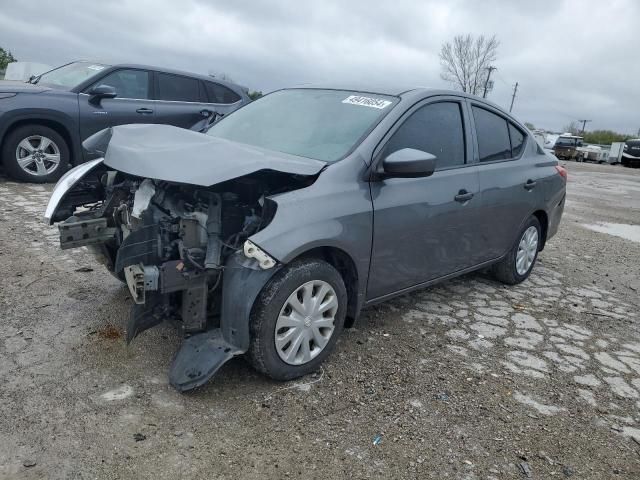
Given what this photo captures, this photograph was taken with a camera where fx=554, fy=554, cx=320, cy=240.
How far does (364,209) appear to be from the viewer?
322 centimetres

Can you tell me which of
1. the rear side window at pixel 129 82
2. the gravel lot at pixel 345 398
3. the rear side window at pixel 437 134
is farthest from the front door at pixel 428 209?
the rear side window at pixel 129 82

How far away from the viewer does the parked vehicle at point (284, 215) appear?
2.82 metres

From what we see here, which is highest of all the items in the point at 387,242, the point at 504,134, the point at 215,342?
the point at 504,134

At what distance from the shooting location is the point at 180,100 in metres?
8.25

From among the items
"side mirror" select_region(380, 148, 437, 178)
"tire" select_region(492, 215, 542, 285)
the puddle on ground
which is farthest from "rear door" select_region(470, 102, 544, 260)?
the puddle on ground

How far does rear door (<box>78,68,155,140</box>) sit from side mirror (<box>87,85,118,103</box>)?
0.13 feet

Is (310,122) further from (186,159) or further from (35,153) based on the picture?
(35,153)

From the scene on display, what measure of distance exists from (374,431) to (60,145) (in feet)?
20.9

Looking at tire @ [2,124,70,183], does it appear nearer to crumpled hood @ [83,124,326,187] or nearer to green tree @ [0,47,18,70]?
crumpled hood @ [83,124,326,187]

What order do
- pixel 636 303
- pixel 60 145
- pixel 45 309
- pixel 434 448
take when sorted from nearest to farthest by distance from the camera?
pixel 434 448 < pixel 45 309 < pixel 636 303 < pixel 60 145

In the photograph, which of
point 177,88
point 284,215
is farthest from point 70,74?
point 284,215

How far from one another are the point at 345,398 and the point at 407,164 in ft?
4.44

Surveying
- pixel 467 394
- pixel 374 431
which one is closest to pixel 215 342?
pixel 374 431

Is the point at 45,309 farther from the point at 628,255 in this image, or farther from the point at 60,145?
the point at 628,255
